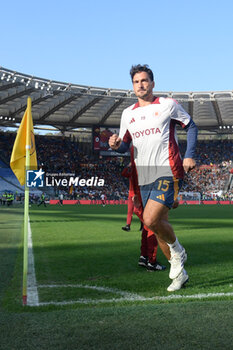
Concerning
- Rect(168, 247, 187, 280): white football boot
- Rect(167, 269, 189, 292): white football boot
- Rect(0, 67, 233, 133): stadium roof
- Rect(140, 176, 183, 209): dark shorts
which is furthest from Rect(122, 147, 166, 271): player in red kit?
Rect(0, 67, 233, 133): stadium roof

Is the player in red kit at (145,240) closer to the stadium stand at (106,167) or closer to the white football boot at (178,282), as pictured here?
the white football boot at (178,282)

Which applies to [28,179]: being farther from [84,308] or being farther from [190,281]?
[190,281]

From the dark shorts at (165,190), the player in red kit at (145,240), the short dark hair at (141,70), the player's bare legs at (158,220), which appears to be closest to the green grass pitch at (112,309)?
the player in red kit at (145,240)

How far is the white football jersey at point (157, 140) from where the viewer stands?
4.84m

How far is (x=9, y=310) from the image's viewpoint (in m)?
3.49

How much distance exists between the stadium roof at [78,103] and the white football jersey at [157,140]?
3500 centimetres

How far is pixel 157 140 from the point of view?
4.88 metres

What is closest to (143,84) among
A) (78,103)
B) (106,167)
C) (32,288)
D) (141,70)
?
(141,70)

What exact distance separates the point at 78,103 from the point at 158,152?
44241 millimetres

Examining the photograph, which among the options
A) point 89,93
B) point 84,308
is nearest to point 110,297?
point 84,308

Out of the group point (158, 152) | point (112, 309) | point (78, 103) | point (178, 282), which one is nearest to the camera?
point (112, 309)

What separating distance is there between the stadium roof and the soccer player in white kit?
34.8 m

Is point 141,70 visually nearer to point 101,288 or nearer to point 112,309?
point 101,288

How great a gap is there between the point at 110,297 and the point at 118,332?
47.0 inches
